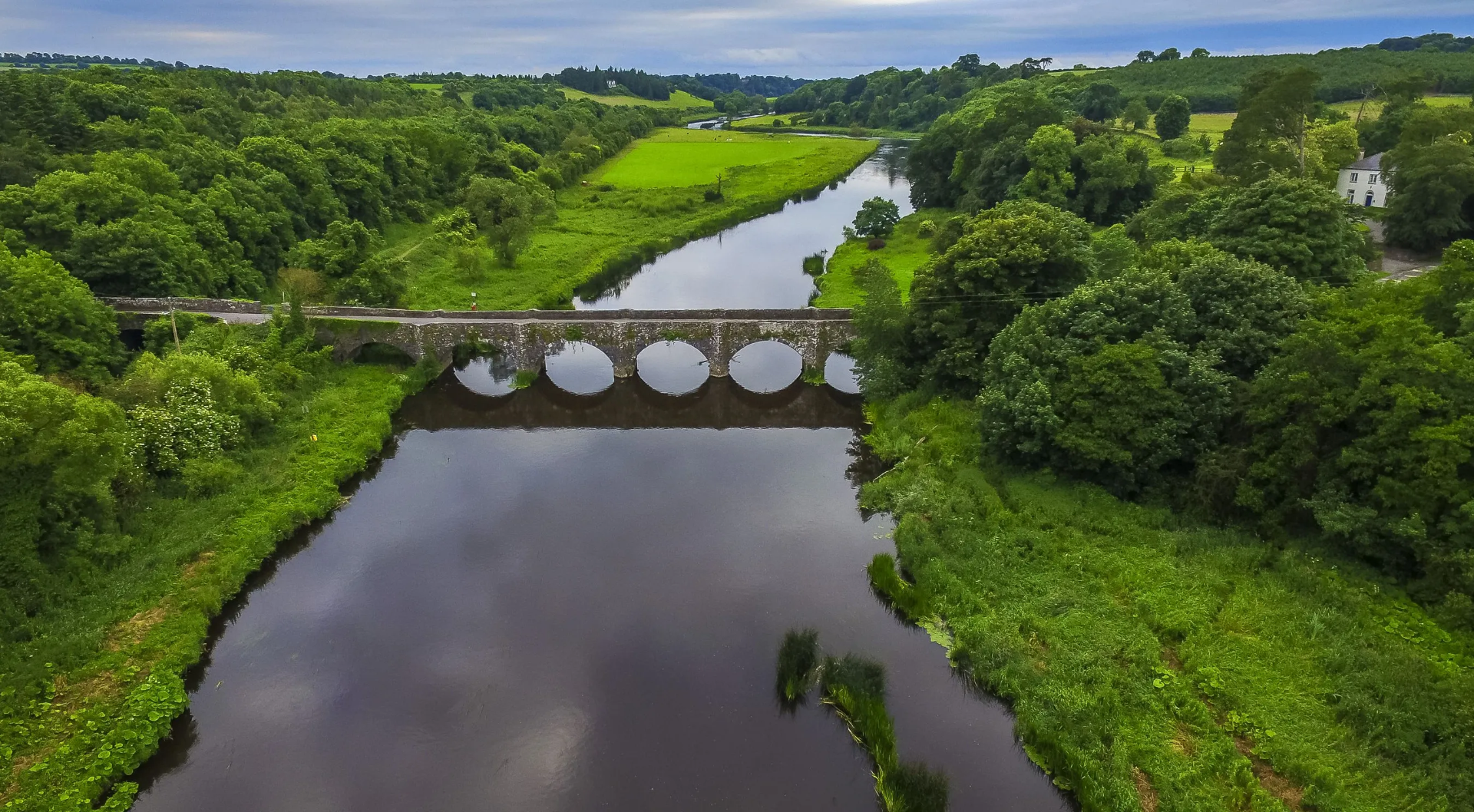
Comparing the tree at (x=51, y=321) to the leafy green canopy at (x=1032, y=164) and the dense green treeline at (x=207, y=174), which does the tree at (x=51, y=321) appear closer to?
the dense green treeline at (x=207, y=174)

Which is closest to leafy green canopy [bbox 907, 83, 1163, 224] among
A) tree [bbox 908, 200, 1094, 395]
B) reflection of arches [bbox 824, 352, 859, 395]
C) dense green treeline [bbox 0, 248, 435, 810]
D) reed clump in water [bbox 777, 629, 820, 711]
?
reflection of arches [bbox 824, 352, 859, 395]

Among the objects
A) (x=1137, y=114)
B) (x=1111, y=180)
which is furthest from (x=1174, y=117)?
(x=1111, y=180)

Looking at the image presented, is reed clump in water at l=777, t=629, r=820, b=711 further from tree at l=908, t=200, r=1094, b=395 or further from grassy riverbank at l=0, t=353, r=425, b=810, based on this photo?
tree at l=908, t=200, r=1094, b=395

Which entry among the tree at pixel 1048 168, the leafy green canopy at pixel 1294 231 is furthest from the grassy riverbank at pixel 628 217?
the leafy green canopy at pixel 1294 231

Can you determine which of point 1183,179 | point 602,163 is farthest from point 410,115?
point 1183,179

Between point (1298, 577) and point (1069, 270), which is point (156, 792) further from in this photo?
point (1069, 270)

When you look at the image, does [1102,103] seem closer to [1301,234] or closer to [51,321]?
[1301,234]
